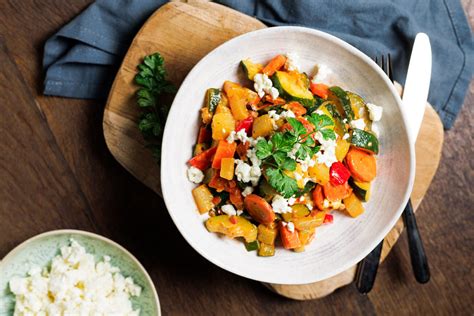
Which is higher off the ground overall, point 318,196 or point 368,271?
point 318,196

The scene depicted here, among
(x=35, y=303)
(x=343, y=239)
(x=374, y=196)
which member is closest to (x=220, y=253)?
(x=343, y=239)

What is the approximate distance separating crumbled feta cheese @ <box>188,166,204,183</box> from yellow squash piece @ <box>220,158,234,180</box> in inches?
8.3

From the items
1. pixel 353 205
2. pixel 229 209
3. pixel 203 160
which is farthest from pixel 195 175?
pixel 353 205

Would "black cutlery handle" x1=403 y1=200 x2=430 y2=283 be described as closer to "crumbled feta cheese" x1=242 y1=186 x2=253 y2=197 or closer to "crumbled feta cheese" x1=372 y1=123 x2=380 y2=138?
"crumbled feta cheese" x1=372 y1=123 x2=380 y2=138

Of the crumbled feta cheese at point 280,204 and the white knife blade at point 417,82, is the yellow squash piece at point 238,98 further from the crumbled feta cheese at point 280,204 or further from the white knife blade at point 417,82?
the white knife blade at point 417,82

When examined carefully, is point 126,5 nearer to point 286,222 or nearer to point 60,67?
point 60,67

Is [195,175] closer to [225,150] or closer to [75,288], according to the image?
[225,150]

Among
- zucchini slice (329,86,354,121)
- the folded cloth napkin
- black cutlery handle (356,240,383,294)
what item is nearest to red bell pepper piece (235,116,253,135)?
zucchini slice (329,86,354,121)

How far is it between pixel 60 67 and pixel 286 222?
4.90 ft

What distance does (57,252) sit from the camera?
121 inches

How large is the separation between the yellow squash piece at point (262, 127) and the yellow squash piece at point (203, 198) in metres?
0.39

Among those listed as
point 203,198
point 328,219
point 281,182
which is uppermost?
point 281,182

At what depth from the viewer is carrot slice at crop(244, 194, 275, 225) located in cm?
263

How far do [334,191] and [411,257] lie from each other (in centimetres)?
85
